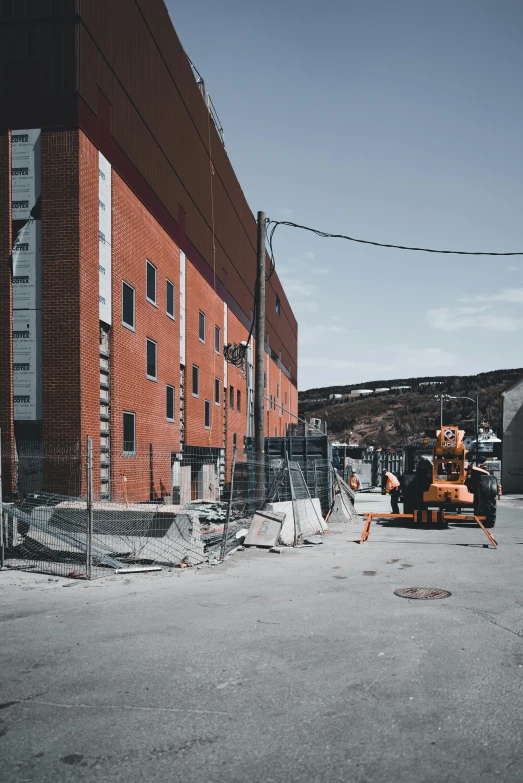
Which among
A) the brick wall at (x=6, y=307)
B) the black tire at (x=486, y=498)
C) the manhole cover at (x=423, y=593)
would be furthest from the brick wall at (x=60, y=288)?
the black tire at (x=486, y=498)

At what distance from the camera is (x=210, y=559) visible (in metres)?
11.5

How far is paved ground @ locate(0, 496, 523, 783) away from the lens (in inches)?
155

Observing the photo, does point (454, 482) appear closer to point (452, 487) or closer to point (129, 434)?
point (452, 487)

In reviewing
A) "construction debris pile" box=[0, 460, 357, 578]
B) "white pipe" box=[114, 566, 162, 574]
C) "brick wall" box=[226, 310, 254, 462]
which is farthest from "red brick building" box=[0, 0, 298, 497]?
"brick wall" box=[226, 310, 254, 462]

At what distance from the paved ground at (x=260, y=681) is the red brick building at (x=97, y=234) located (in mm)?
7171

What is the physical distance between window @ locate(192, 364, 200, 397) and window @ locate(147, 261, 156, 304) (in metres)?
5.63

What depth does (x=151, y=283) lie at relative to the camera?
901 inches

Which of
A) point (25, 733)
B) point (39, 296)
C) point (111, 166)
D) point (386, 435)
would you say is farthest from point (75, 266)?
point (386, 435)

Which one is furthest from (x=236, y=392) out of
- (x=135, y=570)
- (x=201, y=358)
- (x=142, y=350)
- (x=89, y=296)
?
(x=135, y=570)

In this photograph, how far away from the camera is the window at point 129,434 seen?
1977 centimetres

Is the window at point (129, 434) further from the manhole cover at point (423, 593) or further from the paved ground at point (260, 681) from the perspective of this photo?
the manhole cover at point (423, 593)

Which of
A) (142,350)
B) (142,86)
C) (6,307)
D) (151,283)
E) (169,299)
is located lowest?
(142,350)

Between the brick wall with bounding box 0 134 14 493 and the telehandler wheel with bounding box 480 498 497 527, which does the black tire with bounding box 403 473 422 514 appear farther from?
the brick wall with bounding box 0 134 14 493

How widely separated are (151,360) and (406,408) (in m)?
122
